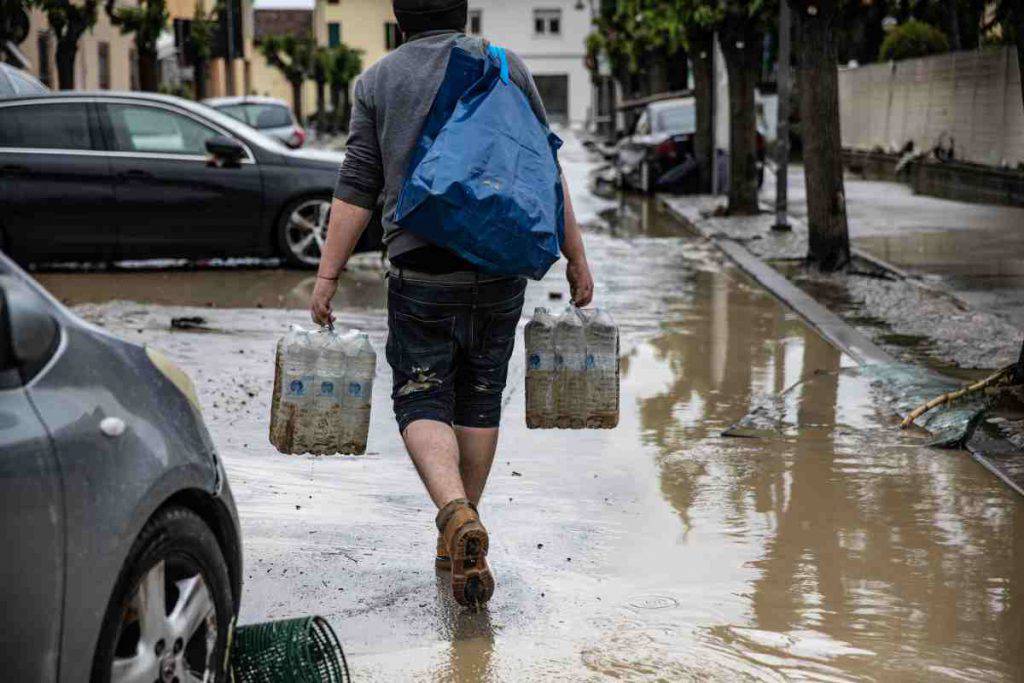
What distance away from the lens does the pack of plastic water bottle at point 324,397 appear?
5277 millimetres

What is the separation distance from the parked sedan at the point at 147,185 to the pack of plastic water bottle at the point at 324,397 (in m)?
9.18

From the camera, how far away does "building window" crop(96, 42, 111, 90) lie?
41.7m

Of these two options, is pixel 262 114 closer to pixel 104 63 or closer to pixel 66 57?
pixel 66 57

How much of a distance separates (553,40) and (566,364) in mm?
95685

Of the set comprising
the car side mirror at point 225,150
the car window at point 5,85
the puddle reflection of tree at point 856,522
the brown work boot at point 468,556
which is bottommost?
the puddle reflection of tree at point 856,522

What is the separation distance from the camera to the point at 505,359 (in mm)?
5234

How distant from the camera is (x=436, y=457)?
16.4 ft

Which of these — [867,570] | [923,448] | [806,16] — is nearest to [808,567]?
[867,570]

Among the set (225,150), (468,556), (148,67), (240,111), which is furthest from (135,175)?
(148,67)

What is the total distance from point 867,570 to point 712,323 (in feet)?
21.0

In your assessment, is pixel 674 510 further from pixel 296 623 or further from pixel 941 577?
pixel 296 623

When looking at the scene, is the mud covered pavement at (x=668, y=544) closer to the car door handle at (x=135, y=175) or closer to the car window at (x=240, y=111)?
the car door handle at (x=135, y=175)

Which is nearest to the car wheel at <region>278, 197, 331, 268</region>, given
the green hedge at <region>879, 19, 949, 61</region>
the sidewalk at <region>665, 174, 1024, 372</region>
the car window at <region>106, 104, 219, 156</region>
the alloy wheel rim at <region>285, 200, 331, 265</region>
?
the alloy wheel rim at <region>285, 200, 331, 265</region>

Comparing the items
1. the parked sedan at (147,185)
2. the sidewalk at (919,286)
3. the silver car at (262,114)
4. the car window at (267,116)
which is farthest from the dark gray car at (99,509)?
the car window at (267,116)
